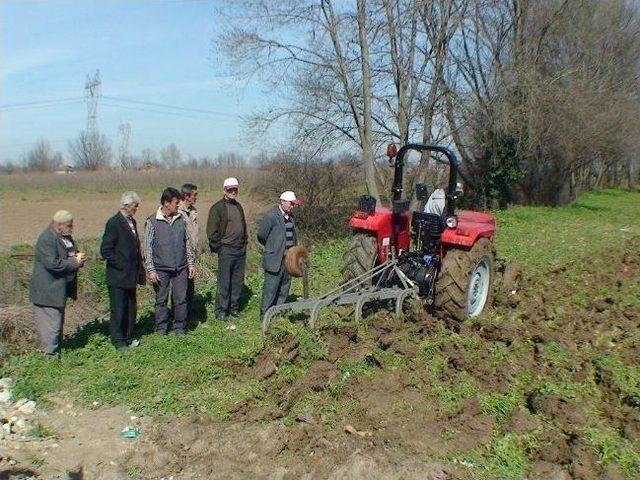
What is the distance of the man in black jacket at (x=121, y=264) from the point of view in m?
6.95

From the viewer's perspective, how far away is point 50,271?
6.48m

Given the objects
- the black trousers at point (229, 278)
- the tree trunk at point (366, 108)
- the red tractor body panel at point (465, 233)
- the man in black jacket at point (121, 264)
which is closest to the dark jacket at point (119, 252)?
the man in black jacket at point (121, 264)

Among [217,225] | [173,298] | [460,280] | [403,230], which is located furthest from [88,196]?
[460,280]

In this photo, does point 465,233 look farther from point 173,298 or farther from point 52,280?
point 52,280

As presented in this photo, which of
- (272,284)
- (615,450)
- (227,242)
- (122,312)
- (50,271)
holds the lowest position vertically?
(615,450)

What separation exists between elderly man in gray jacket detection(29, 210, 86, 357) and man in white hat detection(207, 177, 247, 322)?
1.96 m

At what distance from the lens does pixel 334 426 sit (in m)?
4.88

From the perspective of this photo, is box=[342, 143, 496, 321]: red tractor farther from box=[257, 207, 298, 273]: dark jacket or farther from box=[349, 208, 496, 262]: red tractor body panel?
box=[257, 207, 298, 273]: dark jacket

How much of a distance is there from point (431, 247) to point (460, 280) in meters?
0.75

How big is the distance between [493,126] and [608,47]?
39.7ft

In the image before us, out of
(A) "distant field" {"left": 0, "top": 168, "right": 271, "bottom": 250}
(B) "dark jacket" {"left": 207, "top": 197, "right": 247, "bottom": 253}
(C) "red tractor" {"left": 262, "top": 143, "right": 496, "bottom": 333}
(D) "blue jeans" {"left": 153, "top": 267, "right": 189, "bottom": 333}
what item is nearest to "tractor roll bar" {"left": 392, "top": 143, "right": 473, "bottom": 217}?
(C) "red tractor" {"left": 262, "top": 143, "right": 496, "bottom": 333}

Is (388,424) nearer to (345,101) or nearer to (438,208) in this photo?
(438,208)

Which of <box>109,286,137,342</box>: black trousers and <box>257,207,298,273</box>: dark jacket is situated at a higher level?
<box>257,207,298,273</box>: dark jacket

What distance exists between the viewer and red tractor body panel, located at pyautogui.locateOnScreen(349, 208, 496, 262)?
752cm
